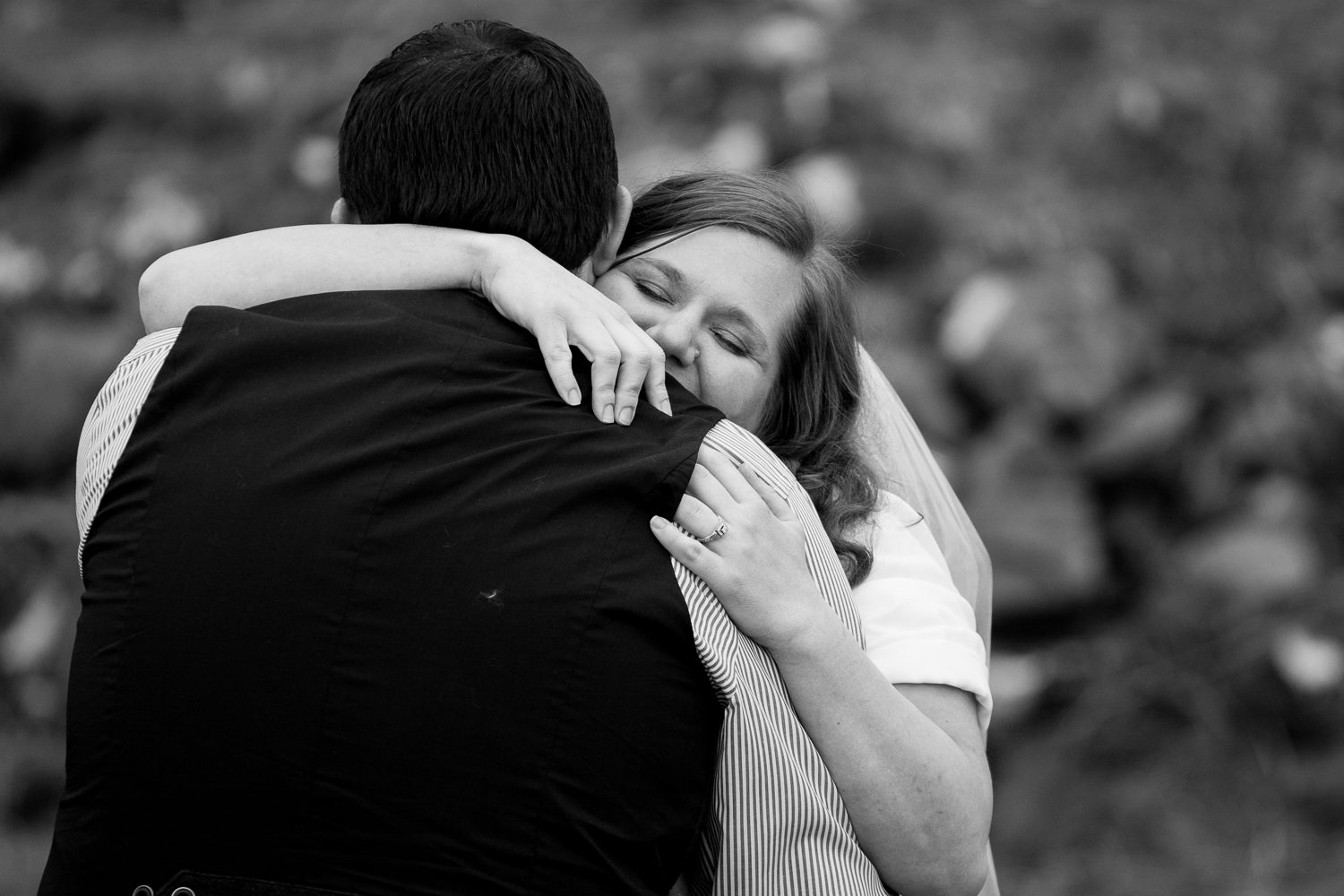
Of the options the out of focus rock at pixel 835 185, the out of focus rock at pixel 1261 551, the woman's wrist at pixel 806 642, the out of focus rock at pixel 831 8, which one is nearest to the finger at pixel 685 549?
the woman's wrist at pixel 806 642

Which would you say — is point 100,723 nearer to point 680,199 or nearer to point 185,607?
point 185,607

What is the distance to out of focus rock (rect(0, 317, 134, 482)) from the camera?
21.9ft

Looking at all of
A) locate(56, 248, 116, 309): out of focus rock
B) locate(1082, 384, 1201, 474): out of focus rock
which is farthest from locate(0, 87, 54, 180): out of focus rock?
locate(1082, 384, 1201, 474): out of focus rock

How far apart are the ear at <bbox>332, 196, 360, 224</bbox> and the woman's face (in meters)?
0.45

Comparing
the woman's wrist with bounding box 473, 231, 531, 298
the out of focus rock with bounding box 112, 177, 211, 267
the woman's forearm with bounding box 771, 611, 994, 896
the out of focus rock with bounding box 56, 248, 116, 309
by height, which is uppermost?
the woman's wrist with bounding box 473, 231, 531, 298

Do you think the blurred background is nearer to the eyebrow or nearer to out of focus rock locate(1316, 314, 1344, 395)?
out of focus rock locate(1316, 314, 1344, 395)

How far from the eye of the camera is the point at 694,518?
1.56m

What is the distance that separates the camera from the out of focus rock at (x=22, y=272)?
7.31m

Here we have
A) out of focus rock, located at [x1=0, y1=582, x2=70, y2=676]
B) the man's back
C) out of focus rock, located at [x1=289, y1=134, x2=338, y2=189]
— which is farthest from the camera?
out of focus rock, located at [x1=289, y1=134, x2=338, y2=189]

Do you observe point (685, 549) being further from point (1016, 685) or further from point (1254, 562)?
point (1254, 562)

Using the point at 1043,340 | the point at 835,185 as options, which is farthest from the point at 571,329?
the point at 835,185

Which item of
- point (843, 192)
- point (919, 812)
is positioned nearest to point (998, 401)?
point (843, 192)

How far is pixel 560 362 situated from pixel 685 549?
254 mm

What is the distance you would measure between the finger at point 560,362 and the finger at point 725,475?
0.52ft
